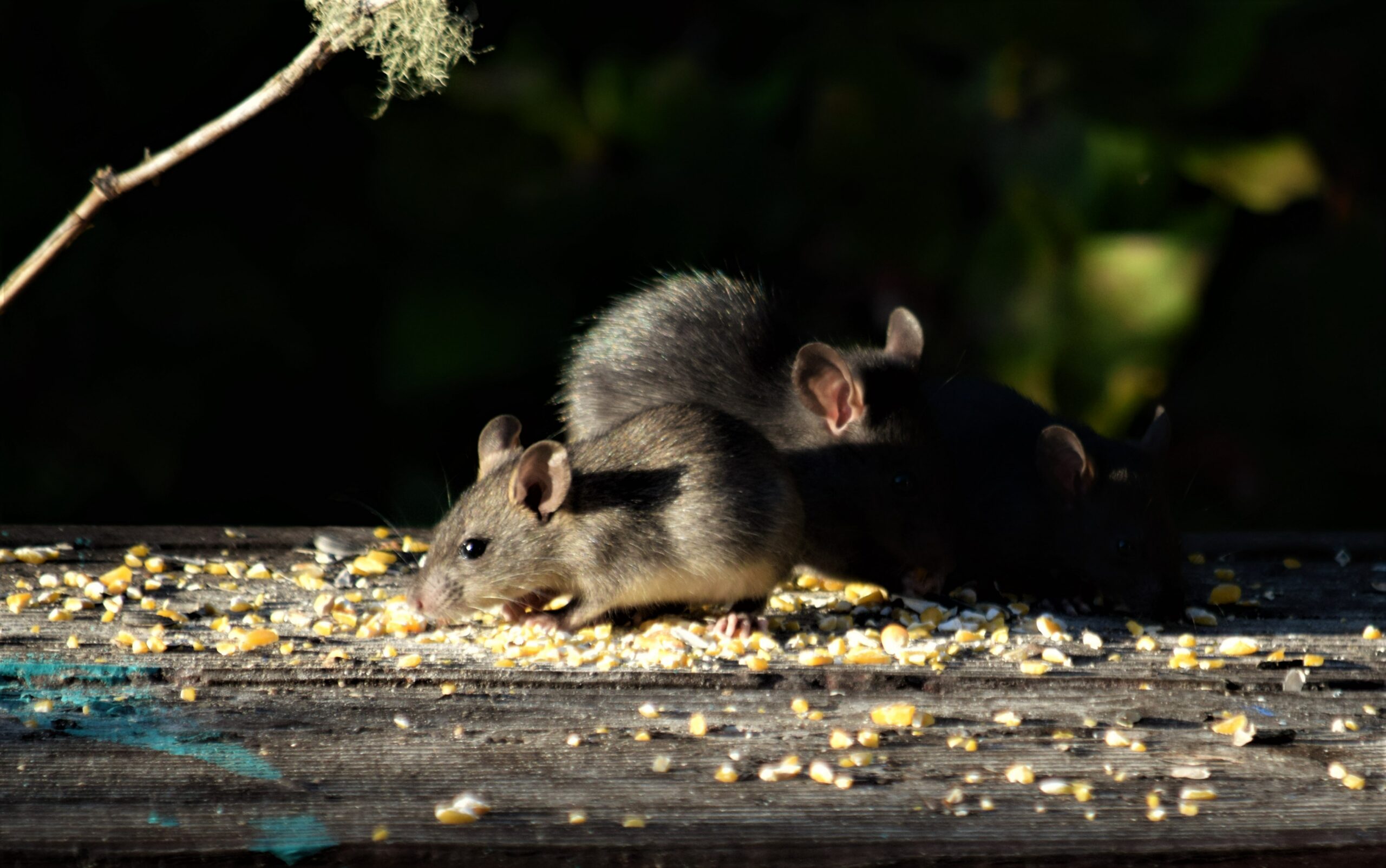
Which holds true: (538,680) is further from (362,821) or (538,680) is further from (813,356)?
(813,356)

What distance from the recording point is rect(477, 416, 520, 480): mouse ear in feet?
11.0

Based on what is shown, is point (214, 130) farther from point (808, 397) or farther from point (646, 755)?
point (808, 397)

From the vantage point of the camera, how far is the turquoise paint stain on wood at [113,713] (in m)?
2.05

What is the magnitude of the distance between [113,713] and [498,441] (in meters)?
1.32

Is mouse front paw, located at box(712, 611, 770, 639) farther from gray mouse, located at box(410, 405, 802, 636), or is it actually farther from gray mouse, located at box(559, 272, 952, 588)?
gray mouse, located at box(559, 272, 952, 588)

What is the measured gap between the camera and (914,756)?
2160mm

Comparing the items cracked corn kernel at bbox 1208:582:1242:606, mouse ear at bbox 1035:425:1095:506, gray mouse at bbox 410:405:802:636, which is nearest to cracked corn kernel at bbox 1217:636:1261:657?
cracked corn kernel at bbox 1208:582:1242:606

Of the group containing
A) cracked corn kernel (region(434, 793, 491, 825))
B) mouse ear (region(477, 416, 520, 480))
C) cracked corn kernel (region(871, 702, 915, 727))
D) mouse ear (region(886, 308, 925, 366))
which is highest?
mouse ear (region(886, 308, 925, 366))

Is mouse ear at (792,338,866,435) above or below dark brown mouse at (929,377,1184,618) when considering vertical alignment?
above

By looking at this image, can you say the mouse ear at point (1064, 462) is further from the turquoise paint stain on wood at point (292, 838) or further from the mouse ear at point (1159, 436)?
the turquoise paint stain on wood at point (292, 838)

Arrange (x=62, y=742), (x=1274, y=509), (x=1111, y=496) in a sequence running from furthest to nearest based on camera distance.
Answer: (x=1274, y=509), (x=1111, y=496), (x=62, y=742)

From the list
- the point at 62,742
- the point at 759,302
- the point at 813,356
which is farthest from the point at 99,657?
the point at 759,302

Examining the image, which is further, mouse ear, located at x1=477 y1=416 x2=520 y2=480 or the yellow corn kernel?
mouse ear, located at x1=477 y1=416 x2=520 y2=480

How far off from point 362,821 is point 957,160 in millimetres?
3320
